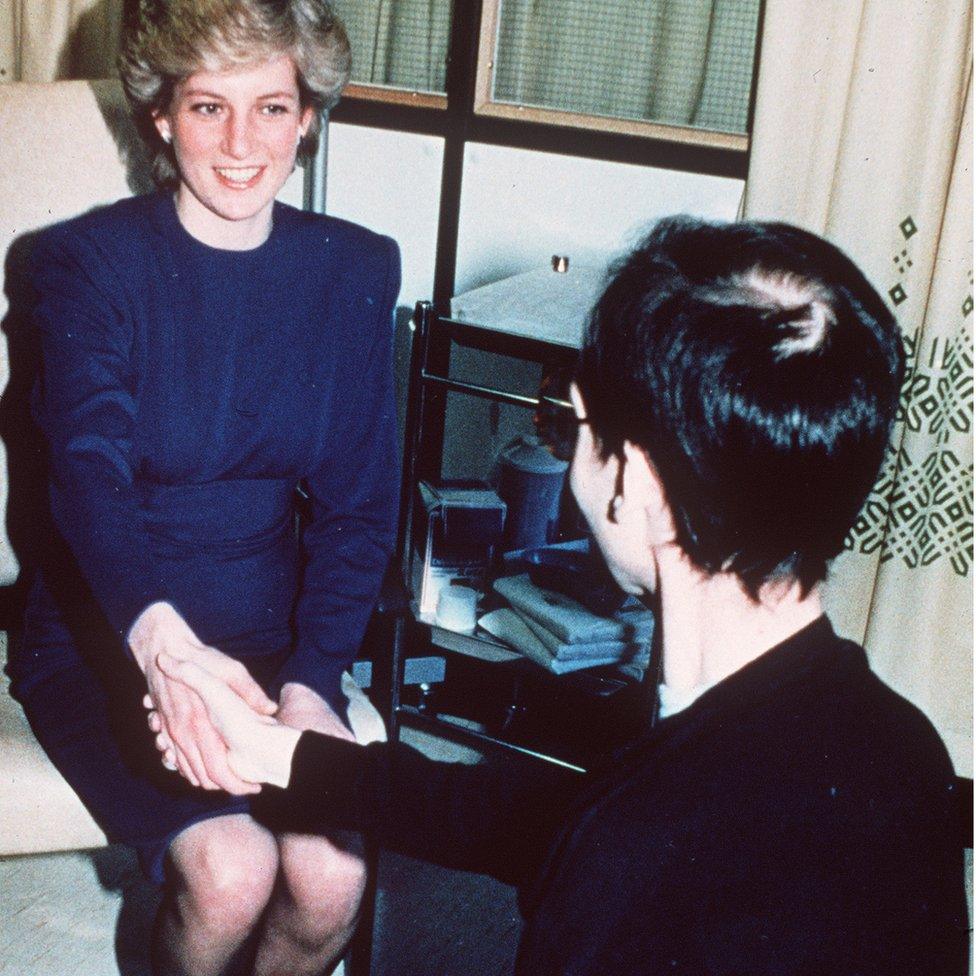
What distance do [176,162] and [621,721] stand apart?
60.9 inches

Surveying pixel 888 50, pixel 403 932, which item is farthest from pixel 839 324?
pixel 403 932

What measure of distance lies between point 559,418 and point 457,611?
29.7 inches

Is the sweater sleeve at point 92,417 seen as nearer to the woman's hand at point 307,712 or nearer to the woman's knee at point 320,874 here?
the woman's hand at point 307,712

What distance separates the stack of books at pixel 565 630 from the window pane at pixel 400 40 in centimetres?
130

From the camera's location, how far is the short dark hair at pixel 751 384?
2.81 feet

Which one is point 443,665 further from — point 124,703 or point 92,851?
point 124,703

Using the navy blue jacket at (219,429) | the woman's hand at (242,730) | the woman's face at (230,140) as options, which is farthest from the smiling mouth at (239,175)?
the woman's hand at (242,730)

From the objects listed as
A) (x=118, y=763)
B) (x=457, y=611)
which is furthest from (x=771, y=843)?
(x=457, y=611)

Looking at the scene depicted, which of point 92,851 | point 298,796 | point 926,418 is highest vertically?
point 926,418

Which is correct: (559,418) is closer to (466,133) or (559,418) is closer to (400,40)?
(466,133)

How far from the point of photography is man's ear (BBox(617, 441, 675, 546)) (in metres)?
0.96

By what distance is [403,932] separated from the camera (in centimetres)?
189

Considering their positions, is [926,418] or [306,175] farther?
[306,175]

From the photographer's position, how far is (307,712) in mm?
1430
